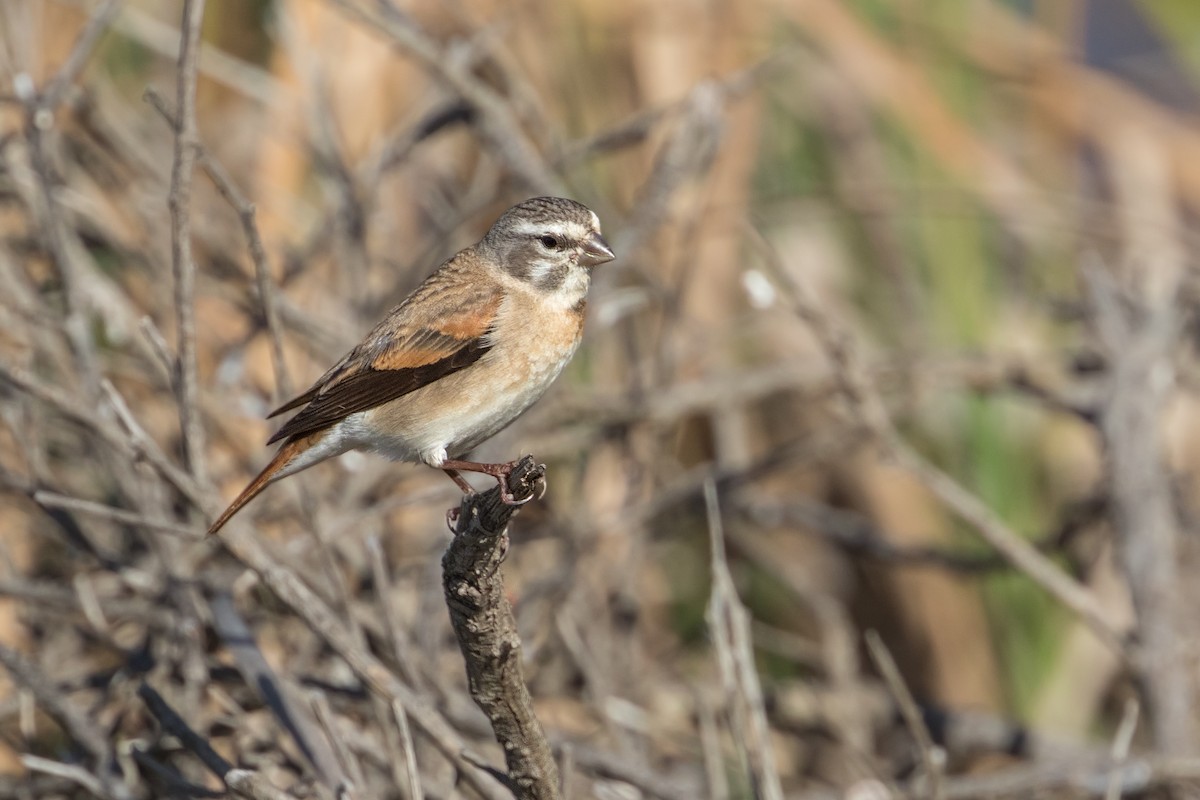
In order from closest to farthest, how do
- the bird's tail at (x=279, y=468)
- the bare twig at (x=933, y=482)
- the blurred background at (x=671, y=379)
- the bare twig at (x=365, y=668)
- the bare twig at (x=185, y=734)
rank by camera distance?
the bare twig at (x=365, y=668), the bare twig at (x=185, y=734), the bird's tail at (x=279, y=468), the blurred background at (x=671, y=379), the bare twig at (x=933, y=482)

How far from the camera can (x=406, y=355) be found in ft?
14.6

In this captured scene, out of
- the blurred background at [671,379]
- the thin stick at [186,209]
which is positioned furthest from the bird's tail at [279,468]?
the thin stick at [186,209]

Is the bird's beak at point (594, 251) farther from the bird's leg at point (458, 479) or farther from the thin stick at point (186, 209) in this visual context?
the thin stick at point (186, 209)

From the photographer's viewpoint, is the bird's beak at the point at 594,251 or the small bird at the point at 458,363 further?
the bird's beak at the point at 594,251

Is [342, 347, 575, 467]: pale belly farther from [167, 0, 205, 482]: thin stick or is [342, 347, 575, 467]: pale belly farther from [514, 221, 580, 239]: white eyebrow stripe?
[167, 0, 205, 482]: thin stick

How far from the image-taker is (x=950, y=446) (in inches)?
258

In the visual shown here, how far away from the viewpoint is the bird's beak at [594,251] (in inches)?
181

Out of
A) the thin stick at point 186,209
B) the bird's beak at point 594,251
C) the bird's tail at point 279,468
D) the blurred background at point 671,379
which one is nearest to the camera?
the thin stick at point 186,209

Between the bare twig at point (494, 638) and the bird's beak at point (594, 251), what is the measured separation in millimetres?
1336

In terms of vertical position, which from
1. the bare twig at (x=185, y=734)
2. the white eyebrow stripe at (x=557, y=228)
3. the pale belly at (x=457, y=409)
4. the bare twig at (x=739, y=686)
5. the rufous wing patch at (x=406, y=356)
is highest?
the white eyebrow stripe at (x=557, y=228)

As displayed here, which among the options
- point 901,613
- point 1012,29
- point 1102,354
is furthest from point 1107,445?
point 1012,29

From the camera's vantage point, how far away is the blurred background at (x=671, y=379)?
4852 millimetres

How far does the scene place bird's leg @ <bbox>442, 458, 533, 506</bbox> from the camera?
341 cm

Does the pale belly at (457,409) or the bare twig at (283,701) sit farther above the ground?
the pale belly at (457,409)
